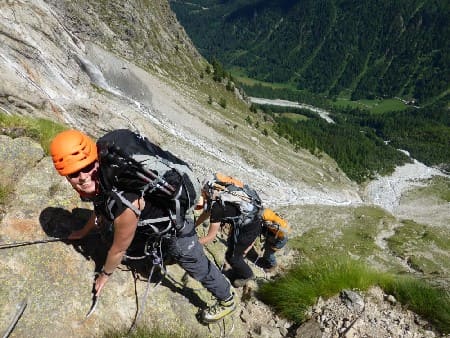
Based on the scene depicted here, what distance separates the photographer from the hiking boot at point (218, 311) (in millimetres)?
7402

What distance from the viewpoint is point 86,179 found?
5848 mm

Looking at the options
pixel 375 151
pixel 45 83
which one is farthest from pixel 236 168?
pixel 375 151

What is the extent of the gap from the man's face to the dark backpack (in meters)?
0.22

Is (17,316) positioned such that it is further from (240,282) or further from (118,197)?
(240,282)

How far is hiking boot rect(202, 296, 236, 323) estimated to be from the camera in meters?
7.40

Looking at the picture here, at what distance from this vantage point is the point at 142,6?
7019 cm

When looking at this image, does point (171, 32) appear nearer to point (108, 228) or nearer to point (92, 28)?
point (92, 28)

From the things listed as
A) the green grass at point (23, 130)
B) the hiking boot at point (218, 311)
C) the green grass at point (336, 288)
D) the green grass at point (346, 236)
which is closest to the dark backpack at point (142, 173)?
the hiking boot at point (218, 311)

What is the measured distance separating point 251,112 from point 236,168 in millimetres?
48636

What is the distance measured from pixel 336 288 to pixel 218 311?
103 inches

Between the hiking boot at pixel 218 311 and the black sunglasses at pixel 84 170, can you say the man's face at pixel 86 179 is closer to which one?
the black sunglasses at pixel 84 170

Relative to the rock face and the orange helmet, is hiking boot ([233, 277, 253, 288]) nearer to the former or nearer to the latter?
the rock face

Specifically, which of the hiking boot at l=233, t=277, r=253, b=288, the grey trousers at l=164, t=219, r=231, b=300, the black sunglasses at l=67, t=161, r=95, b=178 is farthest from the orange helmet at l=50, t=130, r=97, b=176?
the hiking boot at l=233, t=277, r=253, b=288

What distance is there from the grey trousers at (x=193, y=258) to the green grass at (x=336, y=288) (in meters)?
1.72
